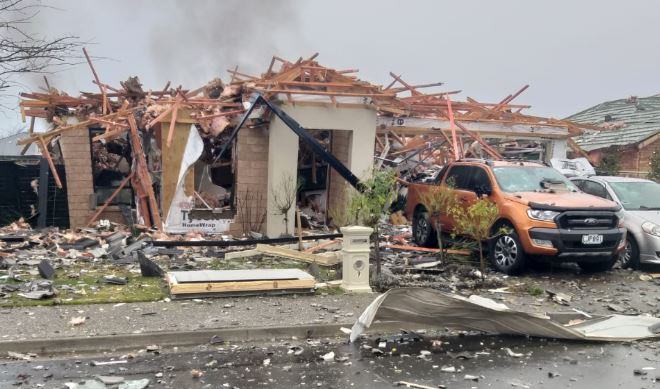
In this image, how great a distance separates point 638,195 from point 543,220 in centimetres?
347

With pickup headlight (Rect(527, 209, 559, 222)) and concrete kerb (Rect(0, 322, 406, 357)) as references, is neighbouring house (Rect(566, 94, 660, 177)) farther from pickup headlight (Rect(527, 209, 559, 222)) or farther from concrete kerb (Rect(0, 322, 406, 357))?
concrete kerb (Rect(0, 322, 406, 357))

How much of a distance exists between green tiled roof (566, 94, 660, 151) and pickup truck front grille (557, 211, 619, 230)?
11.2 m

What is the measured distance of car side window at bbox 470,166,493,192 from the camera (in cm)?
1180

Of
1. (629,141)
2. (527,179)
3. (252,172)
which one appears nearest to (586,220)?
(527,179)

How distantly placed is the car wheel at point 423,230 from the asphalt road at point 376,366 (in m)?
5.86

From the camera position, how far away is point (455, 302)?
727 cm

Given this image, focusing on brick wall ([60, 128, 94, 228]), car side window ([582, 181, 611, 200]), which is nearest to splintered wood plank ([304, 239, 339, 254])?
car side window ([582, 181, 611, 200])

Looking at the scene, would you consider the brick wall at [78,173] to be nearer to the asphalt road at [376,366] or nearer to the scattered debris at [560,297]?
the asphalt road at [376,366]

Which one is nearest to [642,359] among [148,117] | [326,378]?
[326,378]

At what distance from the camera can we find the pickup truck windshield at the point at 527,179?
11594mm

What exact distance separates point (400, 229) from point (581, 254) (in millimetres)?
6603

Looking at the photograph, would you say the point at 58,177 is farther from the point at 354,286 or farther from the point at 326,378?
the point at 326,378

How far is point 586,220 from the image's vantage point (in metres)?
10.5

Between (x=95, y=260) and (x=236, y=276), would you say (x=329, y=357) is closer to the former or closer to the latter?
(x=236, y=276)
